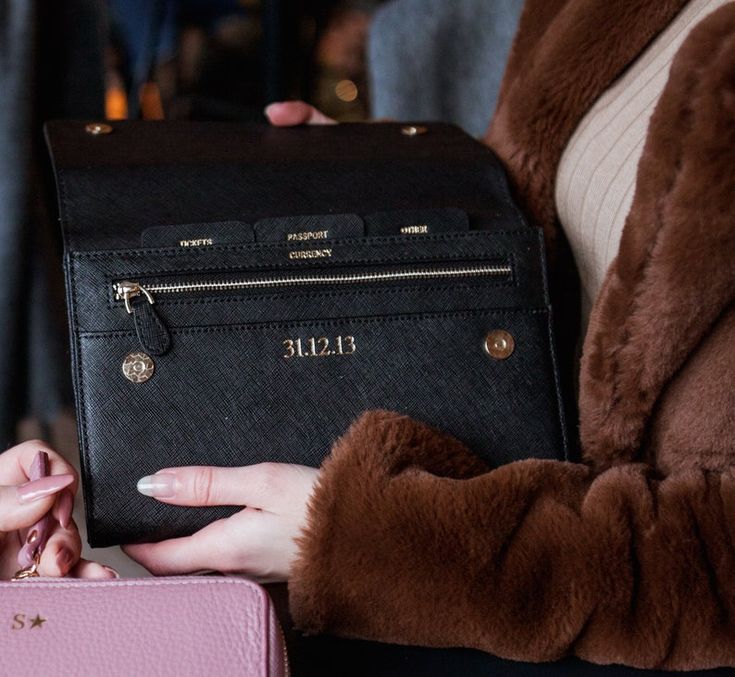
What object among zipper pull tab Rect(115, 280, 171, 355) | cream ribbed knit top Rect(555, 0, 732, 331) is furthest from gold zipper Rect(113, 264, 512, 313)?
cream ribbed knit top Rect(555, 0, 732, 331)

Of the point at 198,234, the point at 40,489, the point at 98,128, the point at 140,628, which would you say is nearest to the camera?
the point at 140,628

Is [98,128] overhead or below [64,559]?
overhead

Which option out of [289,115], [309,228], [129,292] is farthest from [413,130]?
[129,292]

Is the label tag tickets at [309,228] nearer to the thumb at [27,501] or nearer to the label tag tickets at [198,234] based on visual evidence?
the label tag tickets at [198,234]

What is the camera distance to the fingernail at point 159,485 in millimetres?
631

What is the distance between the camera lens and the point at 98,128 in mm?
799

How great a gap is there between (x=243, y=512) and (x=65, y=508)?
0.39 feet

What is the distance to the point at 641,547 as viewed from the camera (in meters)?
0.58

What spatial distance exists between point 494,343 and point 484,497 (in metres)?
0.16

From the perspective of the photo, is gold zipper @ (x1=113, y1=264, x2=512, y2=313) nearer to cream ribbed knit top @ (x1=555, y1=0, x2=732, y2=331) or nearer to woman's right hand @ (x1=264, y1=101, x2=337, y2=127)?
cream ribbed knit top @ (x1=555, y1=0, x2=732, y2=331)

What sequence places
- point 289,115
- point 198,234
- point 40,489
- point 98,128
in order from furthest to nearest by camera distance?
point 289,115 → point 98,128 → point 198,234 → point 40,489

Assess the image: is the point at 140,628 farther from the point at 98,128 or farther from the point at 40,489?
the point at 98,128

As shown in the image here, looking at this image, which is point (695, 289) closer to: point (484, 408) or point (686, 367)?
point (686, 367)

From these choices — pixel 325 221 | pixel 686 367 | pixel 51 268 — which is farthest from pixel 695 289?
pixel 51 268
